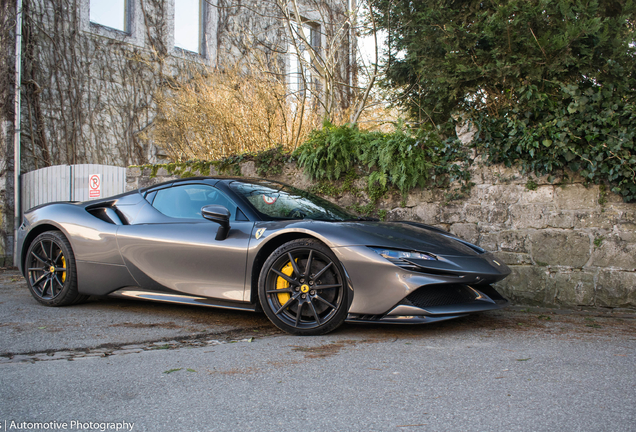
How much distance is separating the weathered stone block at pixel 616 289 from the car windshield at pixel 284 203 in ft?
8.31

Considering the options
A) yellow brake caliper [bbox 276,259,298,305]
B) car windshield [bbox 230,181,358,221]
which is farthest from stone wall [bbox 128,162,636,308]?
yellow brake caliper [bbox 276,259,298,305]

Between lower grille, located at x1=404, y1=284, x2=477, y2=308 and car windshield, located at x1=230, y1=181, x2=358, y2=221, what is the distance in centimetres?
112

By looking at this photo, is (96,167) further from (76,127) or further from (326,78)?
(326,78)

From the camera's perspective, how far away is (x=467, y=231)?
18.7ft

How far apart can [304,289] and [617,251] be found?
3244 mm

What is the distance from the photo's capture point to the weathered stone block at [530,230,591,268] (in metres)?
5.09

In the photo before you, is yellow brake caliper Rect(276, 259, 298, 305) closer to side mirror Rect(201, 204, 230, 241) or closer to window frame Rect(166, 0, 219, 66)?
side mirror Rect(201, 204, 230, 241)

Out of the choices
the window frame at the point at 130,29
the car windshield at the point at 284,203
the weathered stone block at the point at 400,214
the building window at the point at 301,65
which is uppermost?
the window frame at the point at 130,29

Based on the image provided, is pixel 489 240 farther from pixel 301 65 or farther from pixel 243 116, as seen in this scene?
pixel 243 116

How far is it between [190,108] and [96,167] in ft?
6.34

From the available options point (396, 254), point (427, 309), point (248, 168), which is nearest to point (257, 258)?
point (396, 254)

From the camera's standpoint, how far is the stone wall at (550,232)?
4941 millimetres

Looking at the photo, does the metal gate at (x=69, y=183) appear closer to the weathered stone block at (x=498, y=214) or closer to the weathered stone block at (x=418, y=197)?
the weathered stone block at (x=418, y=197)

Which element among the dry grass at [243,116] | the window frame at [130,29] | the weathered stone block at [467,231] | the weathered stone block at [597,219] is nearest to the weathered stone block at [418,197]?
the weathered stone block at [467,231]
